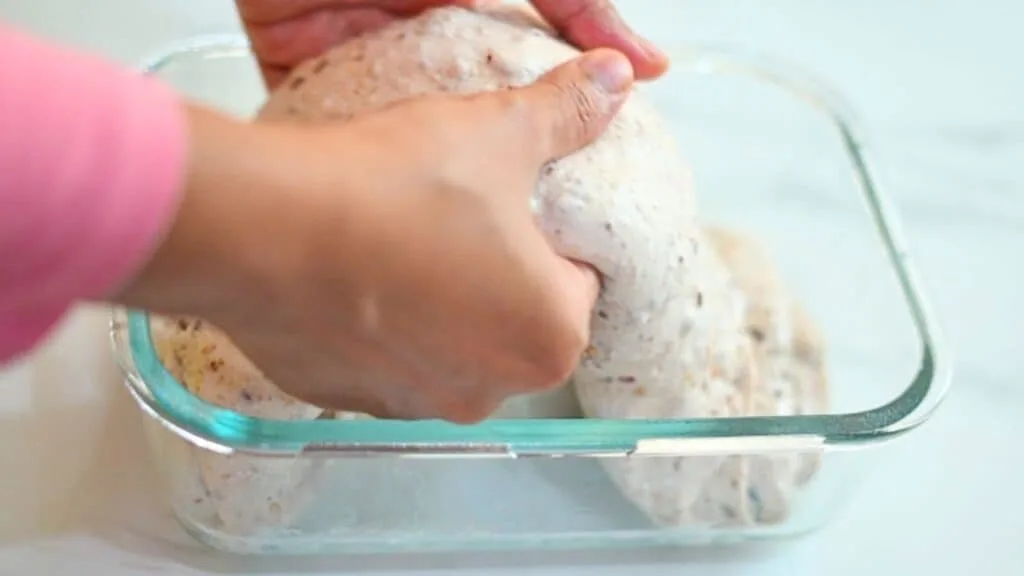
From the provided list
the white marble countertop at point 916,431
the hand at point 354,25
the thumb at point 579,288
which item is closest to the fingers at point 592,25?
the hand at point 354,25

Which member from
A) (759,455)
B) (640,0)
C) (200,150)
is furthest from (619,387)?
(640,0)

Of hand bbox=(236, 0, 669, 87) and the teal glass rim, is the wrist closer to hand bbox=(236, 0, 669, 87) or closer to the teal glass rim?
the teal glass rim

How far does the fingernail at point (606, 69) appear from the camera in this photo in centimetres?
47

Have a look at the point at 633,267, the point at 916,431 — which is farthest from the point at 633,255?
the point at 916,431

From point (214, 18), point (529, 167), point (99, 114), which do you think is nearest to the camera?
point (99, 114)

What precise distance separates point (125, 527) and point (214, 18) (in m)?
0.40

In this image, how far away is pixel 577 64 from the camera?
47 centimetres

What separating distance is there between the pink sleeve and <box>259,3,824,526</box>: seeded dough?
19 centimetres

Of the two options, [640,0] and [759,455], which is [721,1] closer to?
[640,0]

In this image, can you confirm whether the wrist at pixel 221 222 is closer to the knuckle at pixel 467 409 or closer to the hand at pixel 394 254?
the hand at pixel 394 254

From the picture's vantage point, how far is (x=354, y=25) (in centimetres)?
58

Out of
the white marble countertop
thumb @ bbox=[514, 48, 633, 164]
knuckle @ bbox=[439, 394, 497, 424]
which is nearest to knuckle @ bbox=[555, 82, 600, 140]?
thumb @ bbox=[514, 48, 633, 164]

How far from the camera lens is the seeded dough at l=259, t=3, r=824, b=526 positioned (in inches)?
19.4

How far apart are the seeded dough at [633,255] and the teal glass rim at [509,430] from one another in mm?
35
